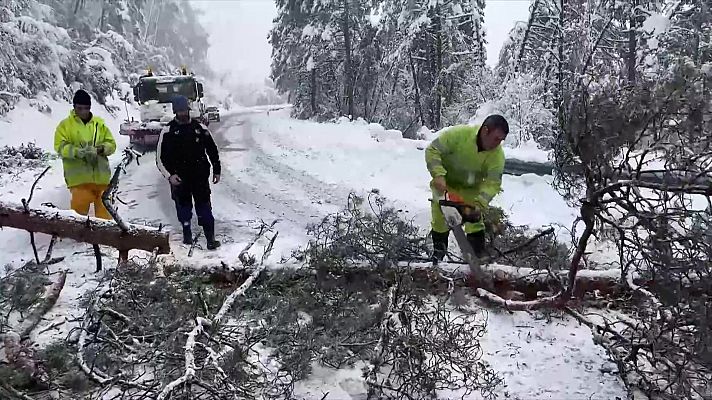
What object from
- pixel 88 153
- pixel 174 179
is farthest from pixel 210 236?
pixel 88 153

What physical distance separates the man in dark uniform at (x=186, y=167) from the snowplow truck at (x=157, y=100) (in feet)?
25.8

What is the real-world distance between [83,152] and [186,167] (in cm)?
103

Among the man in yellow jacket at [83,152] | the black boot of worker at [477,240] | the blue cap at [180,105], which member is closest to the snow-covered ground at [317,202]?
the man in yellow jacket at [83,152]

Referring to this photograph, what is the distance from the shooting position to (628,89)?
3588 millimetres

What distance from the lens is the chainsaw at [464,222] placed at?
4203 millimetres

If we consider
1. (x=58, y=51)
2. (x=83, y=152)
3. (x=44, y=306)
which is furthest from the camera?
(x=58, y=51)

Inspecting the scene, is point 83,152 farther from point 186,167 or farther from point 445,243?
point 445,243

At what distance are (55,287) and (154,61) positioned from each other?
33.6 m

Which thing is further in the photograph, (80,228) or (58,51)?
(58,51)

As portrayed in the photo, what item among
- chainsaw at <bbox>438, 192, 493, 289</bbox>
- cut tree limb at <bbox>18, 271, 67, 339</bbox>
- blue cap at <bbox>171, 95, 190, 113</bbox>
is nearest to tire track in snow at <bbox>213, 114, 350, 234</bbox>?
blue cap at <bbox>171, 95, 190, 113</bbox>

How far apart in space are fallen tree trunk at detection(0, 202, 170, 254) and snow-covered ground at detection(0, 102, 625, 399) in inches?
12.7

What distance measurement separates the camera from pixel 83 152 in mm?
5523

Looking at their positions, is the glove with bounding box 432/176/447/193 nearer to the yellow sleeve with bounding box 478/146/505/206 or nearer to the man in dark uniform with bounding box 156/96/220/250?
the yellow sleeve with bounding box 478/146/505/206

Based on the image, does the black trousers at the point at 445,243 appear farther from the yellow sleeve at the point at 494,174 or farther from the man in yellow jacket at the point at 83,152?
the man in yellow jacket at the point at 83,152
